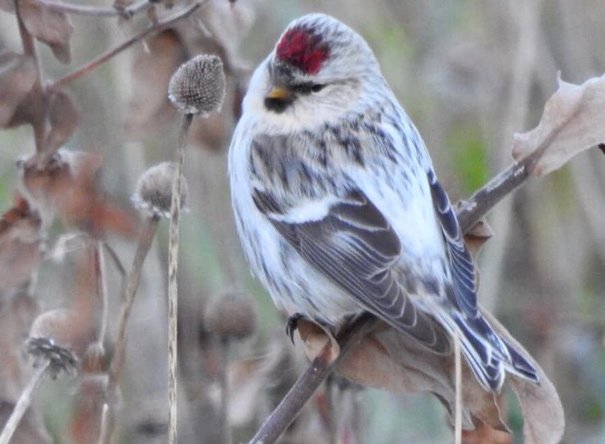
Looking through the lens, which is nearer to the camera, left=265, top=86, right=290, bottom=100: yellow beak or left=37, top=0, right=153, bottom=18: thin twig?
left=37, top=0, right=153, bottom=18: thin twig

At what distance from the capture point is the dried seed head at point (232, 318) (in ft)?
9.67

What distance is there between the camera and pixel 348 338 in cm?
263

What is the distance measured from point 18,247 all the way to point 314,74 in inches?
33.9

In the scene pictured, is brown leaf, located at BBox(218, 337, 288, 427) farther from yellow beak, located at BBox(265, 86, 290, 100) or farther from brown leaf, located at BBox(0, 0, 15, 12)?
brown leaf, located at BBox(0, 0, 15, 12)

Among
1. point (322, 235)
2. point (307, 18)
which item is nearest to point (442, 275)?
point (322, 235)

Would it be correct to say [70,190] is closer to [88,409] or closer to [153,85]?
[153,85]

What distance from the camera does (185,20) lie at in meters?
2.81

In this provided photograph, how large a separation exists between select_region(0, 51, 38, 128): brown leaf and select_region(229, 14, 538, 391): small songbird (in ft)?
2.03

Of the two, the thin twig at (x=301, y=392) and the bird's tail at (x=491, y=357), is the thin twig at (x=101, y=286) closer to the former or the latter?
the thin twig at (x=301, y=392)

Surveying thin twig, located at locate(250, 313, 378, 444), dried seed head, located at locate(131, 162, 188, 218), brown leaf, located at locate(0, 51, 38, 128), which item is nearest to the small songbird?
thin twig, located at locate(250, 313, 378, 444)

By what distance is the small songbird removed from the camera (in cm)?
272

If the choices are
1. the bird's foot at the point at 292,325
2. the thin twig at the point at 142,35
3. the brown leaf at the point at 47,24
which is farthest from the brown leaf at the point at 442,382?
the brown leaf at the point at 47,24

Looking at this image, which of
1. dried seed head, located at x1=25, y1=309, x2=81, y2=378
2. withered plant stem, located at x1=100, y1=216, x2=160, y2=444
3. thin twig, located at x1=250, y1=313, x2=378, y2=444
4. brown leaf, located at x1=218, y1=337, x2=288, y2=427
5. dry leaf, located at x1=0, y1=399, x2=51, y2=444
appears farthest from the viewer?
brown leaf, located at x1=218, y1=337, x2=288, y2=427

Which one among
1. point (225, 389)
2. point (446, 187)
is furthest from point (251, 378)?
point (446, 187)
